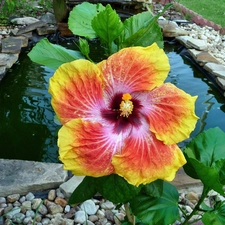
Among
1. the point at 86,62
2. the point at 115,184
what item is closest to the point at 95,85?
the point at 86,62

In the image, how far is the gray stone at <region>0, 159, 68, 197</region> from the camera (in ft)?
6.72

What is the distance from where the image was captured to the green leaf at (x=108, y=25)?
71 centimetres

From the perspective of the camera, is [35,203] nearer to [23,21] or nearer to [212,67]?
[212,67]

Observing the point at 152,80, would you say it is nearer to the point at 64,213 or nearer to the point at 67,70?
the point at 67,70

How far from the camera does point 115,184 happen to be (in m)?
0.73

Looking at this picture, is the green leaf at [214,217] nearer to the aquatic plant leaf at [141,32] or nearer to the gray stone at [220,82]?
the aquatic plant leaf at [141,32]

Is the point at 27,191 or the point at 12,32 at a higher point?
the point at 27,191

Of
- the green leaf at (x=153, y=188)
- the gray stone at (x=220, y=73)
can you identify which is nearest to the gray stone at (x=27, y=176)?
the green leaf at (x=153, y=188)

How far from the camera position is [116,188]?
2.39 feet

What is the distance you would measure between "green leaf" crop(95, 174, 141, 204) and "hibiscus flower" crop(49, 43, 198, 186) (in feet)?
0.25

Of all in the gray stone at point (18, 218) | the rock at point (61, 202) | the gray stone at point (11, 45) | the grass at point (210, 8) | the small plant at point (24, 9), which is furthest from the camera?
the grass at point (210, 8)

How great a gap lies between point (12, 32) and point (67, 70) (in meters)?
4.99

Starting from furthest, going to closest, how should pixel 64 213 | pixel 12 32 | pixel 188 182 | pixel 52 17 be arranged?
pixel 52 17 < pixel 12 32 < pixel 188 182 < pixel 64 213

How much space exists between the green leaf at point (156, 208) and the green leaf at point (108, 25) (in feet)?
1.29
